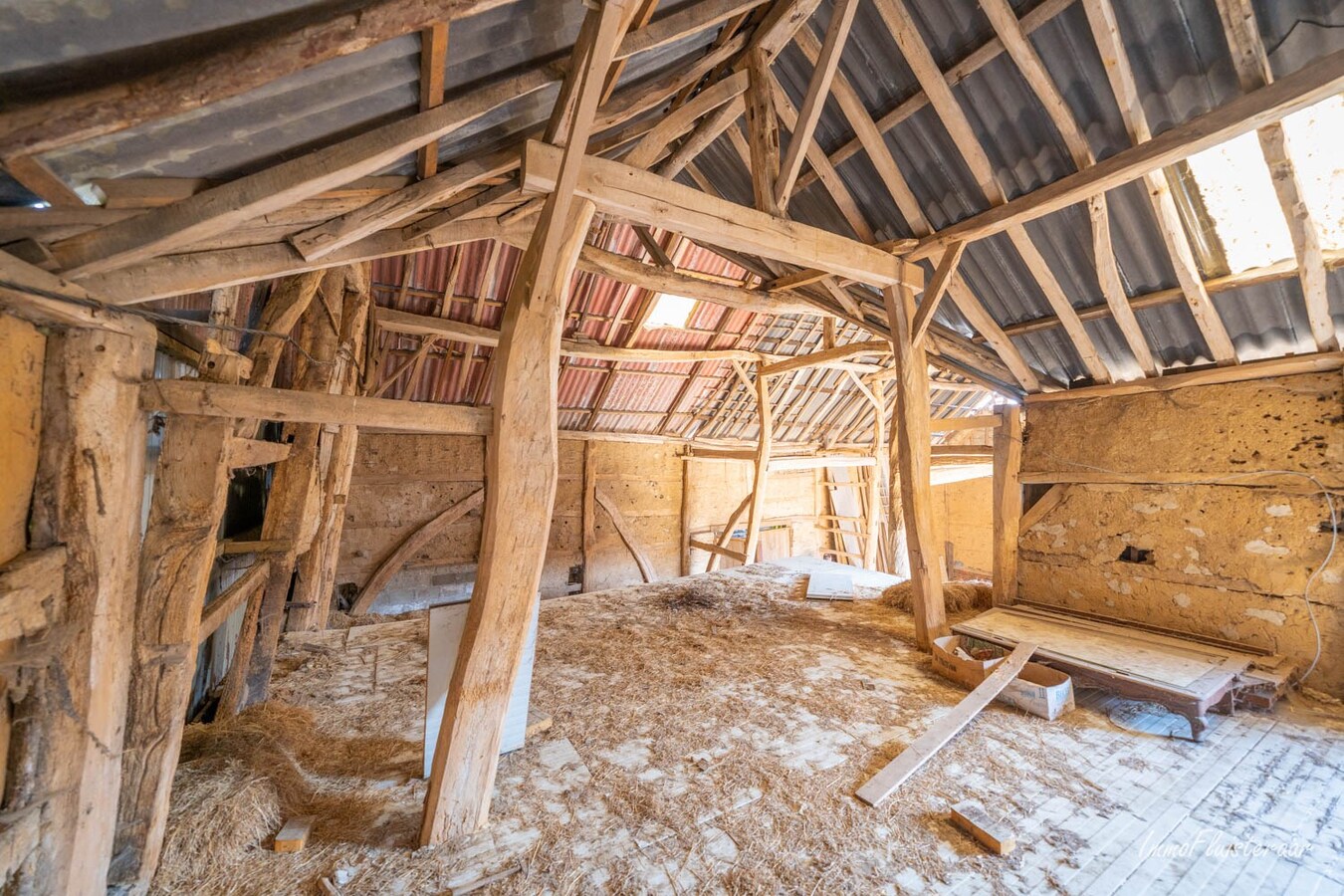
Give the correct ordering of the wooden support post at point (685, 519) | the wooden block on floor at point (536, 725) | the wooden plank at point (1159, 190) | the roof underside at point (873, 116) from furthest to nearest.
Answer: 1. the wooden support post at point (685, 519)
2. the wooden block on floor at point (536, 725)
3. the wooden plank at point (1159, 190)
4. the roof underside at point (873, 116)

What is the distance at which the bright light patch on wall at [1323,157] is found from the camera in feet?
9.37

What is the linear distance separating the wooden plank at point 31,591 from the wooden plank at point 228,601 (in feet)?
1.69

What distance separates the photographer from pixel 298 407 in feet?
6.45

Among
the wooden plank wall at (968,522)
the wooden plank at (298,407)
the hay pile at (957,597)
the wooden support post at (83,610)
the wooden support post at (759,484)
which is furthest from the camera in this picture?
the wooden plank wall at (968,522)

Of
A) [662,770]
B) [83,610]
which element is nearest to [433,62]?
[83,610]

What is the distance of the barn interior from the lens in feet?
5.30

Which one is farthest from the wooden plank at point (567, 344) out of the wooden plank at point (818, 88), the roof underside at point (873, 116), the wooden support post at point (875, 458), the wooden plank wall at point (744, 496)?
the wooden plank at point (818, 88)

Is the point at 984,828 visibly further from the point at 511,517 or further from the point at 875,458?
the point at 875,458

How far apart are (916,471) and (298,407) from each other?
423 cm

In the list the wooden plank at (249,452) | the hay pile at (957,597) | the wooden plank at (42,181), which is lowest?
the hay pile at (957,597)

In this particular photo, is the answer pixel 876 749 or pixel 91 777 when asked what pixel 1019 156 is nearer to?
pixel 876 749

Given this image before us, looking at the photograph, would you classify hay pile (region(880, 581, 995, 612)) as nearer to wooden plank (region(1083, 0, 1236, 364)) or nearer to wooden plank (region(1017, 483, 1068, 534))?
wooden plank (region(1017, 483, 1068, 534))

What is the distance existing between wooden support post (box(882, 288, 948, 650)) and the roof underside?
2.68 ft

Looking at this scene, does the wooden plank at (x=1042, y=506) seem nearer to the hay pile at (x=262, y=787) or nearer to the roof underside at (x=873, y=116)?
the roof underside at (x=873, y=116)
